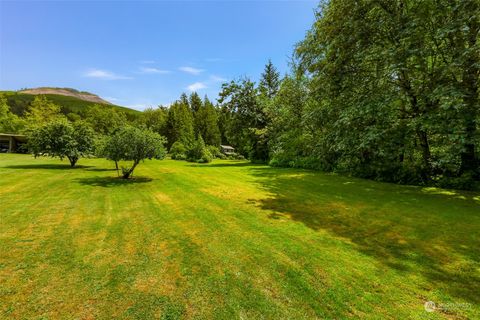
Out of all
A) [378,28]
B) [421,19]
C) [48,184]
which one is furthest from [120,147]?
[421,19]

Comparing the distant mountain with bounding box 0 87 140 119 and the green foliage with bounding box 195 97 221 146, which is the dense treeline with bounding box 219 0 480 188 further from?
the distant mountain with bounding box 0 87 140 119

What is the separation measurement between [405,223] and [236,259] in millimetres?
4766

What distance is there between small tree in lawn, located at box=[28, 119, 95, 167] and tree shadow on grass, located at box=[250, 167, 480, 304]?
1500cm

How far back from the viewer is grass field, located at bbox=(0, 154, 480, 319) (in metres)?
3.03

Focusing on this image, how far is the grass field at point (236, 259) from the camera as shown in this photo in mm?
3033

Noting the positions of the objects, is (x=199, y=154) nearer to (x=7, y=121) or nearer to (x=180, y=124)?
Answer: (x=180, y=124)

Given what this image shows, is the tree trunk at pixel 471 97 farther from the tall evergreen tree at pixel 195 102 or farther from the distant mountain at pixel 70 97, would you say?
the distant mountain at pixel 70 97

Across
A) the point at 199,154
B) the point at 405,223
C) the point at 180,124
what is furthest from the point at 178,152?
the point at 405,223

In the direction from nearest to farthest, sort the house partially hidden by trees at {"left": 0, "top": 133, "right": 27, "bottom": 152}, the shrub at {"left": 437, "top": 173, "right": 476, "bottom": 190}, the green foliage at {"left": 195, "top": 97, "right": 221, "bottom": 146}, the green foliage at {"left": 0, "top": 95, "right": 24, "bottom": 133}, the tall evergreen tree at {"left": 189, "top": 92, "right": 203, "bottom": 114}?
1. the shrub at {"left": 437, "top": 173, "right": 476, "bottom": 190}
2. the house partially hidden by trees at {"left": 0, "top": 133, "right": 27, "bottom": 152}
3. the green foliage at {"left": 0, "top": 95, "right": 24, "bottom": 133}
4. the green foliage at {"left": 195, "top": 97, "right": 221, "bottom": 146}
5. the tall evergreen tree at {"left": 189, "top": 92, "right": 203, "bottom": 114}

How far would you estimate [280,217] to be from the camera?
6.67 meters

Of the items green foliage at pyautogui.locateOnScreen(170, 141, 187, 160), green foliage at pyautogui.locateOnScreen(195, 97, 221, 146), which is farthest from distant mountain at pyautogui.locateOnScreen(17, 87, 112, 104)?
green foliage at pyautogui.locateOnScreen(170, 141, 187, 160)

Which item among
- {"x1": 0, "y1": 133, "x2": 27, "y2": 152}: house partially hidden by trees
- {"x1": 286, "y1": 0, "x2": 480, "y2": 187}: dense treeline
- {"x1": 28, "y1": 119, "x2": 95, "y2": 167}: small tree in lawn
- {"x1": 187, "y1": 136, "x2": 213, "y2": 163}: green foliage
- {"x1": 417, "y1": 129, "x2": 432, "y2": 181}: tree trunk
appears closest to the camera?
{"x1": 286, "y1": 0, "x2": 480, "y2": 187}: dense treeline

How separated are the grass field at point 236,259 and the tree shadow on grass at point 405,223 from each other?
0.10 feet

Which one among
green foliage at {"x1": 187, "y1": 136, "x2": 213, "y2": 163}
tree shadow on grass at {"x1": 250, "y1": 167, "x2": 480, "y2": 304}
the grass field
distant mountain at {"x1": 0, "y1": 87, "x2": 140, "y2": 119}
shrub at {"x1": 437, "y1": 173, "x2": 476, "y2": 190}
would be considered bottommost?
the grass field
